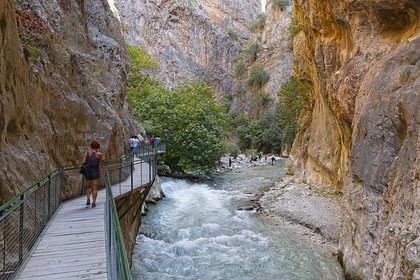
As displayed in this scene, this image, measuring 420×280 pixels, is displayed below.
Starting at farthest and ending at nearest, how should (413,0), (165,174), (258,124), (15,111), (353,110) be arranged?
(258,124)
(165,174)
(353,110)
(413,0)
(15,111)

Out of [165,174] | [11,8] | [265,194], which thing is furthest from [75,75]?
[165,174]

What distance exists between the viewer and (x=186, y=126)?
29609 millimetres

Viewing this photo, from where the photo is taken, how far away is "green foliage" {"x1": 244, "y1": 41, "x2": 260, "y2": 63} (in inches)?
2616

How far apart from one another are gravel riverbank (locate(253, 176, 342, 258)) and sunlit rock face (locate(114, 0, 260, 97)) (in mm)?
47550

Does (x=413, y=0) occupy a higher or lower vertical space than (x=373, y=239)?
higher

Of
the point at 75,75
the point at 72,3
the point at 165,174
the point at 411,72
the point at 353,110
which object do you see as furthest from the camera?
the point at 165,174

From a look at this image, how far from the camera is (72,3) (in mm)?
14688

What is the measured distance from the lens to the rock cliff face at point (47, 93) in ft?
23.0

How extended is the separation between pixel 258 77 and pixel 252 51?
8.09 metres

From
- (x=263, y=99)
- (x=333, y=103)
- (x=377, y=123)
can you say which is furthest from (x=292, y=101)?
(x=263, y=99)

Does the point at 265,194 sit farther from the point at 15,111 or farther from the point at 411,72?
the point at 15,111

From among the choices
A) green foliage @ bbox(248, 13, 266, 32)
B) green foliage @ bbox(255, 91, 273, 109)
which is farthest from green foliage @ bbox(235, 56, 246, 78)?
green foliage @ bbox(255, 91, 273, 109)

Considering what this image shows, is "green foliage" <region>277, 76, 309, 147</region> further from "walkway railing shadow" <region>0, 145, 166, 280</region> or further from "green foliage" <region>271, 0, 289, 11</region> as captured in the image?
"green foliage" <region>271, 0, 289, 11</region>

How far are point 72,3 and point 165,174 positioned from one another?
16.7 m
